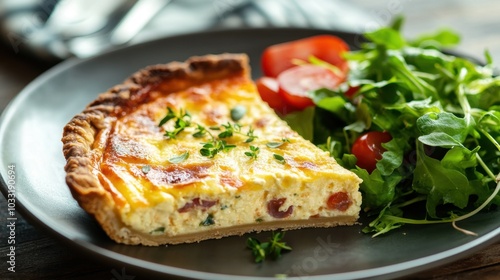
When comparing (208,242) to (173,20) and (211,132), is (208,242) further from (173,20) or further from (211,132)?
(173,20)

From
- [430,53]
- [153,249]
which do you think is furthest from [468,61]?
[153,249]

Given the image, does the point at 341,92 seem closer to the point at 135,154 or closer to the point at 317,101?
the point at 317,101

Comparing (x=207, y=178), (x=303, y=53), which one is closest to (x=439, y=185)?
(x=207, y=178)

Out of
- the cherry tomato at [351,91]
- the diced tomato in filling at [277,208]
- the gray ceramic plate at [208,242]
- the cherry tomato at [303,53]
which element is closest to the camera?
the gray ceramic plate at [208,242]

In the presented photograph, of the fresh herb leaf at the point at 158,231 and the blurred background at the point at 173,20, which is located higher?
the blurred background at the point at 173,20

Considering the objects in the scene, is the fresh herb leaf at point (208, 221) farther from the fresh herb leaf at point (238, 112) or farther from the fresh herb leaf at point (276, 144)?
the fresh herb leaf at point (238, 112)

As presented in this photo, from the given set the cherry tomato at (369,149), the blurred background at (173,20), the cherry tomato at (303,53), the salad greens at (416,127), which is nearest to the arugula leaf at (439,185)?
the salad greens at (416,127)

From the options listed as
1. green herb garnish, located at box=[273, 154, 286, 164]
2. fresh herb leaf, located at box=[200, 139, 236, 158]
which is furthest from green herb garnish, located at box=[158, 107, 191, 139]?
green herb garnish, located at box=[273, 154, 286, 164]
